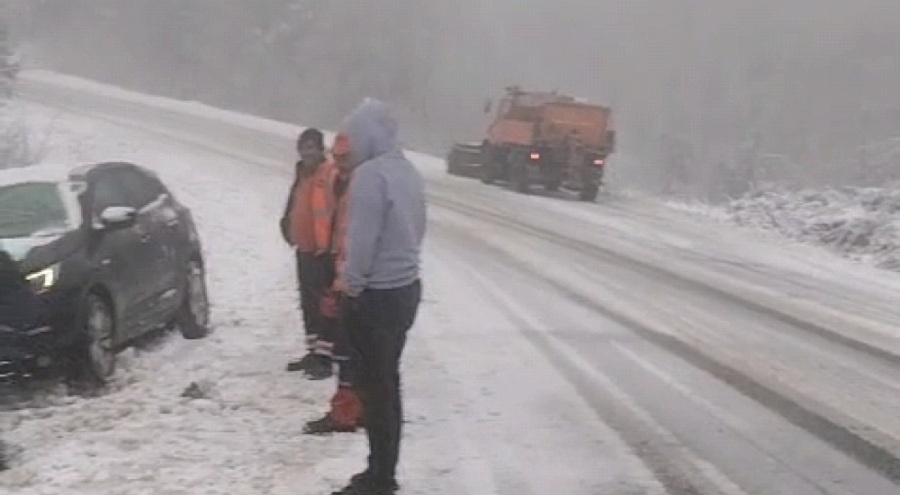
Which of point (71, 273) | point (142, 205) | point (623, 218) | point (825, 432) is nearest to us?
point (825, 432)

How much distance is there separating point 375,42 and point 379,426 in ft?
204

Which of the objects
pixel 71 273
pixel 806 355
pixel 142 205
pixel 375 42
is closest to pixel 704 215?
pixel 806 355

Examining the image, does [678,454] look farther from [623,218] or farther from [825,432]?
[623,218]

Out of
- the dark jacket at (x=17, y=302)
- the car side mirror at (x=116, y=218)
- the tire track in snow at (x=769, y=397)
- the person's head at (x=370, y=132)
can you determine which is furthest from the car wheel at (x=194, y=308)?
the person's head at (x=370, y=132)

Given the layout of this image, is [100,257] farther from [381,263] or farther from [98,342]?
[381,263]

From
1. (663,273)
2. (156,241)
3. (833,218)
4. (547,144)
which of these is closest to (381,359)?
(156,241)

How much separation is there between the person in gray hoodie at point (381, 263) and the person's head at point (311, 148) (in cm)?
291

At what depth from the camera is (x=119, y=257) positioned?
9.80 m

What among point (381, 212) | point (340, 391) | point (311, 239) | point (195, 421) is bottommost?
point (195, 421)

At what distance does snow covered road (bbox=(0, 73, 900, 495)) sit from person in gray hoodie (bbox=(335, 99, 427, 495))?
0.59 metres

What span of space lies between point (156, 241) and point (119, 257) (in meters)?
0.93

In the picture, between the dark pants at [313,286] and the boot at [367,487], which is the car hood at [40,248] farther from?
the boot at [367,487]

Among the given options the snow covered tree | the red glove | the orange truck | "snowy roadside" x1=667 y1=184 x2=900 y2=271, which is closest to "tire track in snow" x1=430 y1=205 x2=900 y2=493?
the red glove

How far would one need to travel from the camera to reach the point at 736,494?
6.84 metres
